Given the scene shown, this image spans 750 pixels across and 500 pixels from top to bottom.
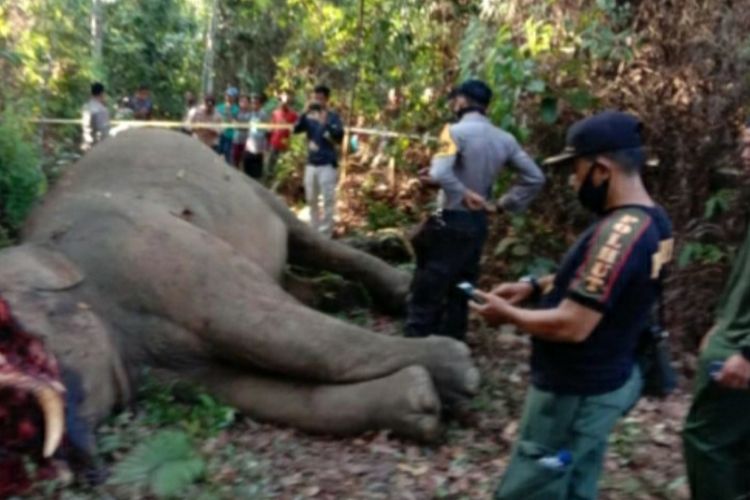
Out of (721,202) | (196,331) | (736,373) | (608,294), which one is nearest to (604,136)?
(608,294)

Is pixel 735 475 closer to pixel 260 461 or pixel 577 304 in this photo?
pixel 577 304

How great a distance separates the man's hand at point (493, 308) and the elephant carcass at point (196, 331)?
211cm

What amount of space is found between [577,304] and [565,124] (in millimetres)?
5428

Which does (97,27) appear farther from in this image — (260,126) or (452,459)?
(452,459)

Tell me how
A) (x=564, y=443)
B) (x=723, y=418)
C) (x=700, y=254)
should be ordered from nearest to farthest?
1. (x=564, y=443)
2. (x=723, y=418)
3. (x=700, y=254)

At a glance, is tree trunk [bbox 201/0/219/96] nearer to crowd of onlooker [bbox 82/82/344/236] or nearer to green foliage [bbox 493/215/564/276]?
crowd of onlooker [bbox 82/82/344/236]

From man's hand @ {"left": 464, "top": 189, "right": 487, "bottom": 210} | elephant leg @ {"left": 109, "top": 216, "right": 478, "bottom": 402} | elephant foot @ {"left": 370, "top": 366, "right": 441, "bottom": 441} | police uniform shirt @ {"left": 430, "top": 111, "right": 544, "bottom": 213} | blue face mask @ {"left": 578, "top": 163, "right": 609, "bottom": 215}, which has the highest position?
blue face mask @ {"left": 578, "top": 163, "right": 609, "bottom": 215}

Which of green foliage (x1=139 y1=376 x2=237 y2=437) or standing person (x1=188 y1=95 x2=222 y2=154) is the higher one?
standing person (x1=188 y1=95 x2=222 y2=154)

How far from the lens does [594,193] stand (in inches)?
155

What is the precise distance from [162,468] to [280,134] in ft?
34.7

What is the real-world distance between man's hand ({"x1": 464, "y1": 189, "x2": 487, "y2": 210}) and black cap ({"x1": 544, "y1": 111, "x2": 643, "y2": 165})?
9.92ft

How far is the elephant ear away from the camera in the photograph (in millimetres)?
6074

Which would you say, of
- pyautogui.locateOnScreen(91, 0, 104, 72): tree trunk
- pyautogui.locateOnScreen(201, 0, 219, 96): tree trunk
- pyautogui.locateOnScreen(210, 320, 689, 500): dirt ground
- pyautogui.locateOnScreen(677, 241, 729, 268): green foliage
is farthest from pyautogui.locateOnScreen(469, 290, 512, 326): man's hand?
pyautogui.locateOnScreen(91, 0, 104, 72): tree trunk

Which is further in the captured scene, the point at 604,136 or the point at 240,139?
the point at 240,139
